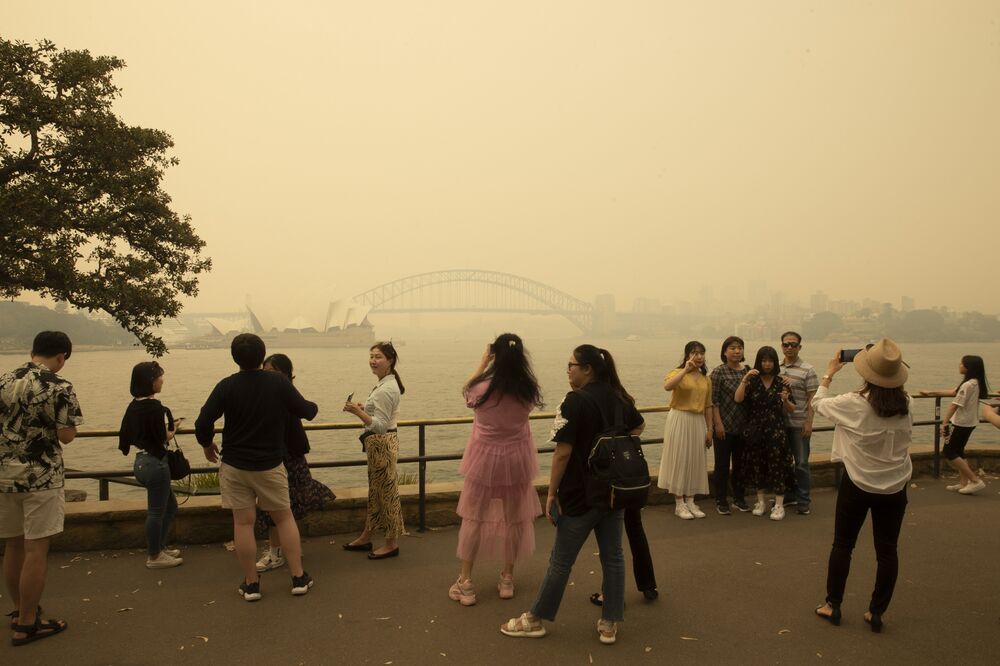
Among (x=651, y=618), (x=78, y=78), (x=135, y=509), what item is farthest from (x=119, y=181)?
(x=651, y=618)

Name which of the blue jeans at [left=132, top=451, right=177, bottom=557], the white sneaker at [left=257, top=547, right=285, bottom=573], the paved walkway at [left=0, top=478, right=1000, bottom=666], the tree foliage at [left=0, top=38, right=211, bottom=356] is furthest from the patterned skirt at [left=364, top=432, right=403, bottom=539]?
the tree foliage at [left=0, top=38, right=211, bottom=356]

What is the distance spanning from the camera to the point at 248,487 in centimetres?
375

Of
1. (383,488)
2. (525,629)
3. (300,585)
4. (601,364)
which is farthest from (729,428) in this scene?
(300,585)

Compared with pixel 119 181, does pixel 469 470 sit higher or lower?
lower

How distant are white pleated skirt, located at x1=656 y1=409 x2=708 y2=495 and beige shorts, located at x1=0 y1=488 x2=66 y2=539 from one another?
4149 mm

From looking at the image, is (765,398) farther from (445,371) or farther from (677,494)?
(445,371)

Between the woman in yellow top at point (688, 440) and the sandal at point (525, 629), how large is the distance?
246 cm

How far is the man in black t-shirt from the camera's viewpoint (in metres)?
3.68

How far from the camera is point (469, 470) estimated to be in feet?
12.6

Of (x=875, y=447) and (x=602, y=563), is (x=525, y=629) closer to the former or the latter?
(x=602, y=563)

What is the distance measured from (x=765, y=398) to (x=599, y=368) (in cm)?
286

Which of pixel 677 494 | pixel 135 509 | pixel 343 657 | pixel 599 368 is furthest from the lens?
pixel 677 494

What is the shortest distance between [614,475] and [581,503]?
22 centimetres

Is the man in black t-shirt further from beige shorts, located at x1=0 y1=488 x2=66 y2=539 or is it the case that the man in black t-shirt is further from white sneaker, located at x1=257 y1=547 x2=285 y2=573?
beige shorts, located at x1=0 y1=488 x2=66 y2=539
